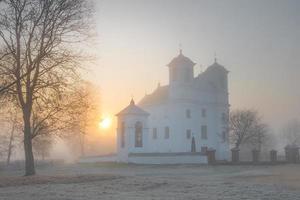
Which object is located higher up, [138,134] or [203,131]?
[203,131]

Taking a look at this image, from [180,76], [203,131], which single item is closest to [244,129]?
[203,131]

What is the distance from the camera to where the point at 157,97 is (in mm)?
71500

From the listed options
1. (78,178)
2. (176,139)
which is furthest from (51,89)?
(176,139)

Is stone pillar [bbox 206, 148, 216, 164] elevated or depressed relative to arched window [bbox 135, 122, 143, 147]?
depressed

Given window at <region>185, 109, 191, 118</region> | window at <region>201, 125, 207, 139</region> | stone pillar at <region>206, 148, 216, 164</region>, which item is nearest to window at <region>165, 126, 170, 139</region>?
window at <region>185, 109, 191, 118</region>

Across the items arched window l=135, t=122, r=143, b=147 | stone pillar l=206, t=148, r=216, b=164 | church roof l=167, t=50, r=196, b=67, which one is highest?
church roof l=167, t=50, r=196, b=67

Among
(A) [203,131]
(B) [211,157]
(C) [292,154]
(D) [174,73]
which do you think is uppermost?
(D) [174,73]

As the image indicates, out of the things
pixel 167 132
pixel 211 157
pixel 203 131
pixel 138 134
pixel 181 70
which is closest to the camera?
pixel 211 157

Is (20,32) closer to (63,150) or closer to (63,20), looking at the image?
(63,20)

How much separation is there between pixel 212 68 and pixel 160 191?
5497 cm

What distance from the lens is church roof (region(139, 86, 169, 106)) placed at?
2739 inches

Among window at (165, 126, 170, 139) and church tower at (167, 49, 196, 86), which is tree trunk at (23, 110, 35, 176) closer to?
church tower at (167, 49, 196, 86)

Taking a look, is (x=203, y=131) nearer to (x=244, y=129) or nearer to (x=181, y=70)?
(x=244, y=129)

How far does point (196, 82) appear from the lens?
225ft
